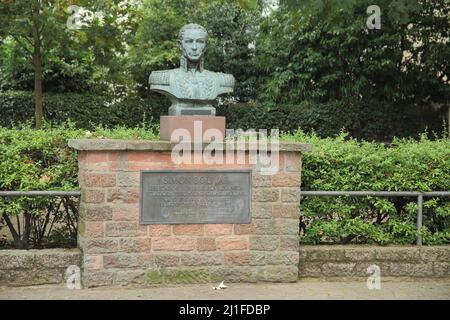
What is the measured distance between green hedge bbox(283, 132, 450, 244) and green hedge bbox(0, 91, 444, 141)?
32.3 feet

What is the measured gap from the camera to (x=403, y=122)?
1698 centimetres

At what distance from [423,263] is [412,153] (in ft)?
3.72

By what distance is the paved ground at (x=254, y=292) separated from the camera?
5.91 m

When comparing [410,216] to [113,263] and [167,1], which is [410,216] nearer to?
[113,263]

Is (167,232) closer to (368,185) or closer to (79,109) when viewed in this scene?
(368,185)

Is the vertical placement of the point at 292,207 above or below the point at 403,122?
below

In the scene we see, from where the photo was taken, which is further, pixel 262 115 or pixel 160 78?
pixel 262 115

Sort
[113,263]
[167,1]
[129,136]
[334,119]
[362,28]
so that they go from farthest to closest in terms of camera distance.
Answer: [167,1] → [334,119] → [362,28] → [129,136] → [113,263]

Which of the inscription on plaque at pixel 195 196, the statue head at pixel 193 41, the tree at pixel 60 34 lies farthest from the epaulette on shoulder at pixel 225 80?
the tree at pixel 60 34

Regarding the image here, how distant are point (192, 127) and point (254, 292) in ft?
5.44

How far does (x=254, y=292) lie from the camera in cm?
613

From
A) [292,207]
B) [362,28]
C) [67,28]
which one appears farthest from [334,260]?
[362,28]

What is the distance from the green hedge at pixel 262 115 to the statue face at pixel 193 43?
33.3 feet

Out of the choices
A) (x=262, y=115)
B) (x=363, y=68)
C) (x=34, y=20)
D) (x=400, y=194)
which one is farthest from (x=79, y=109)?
(x=400, y=194)
